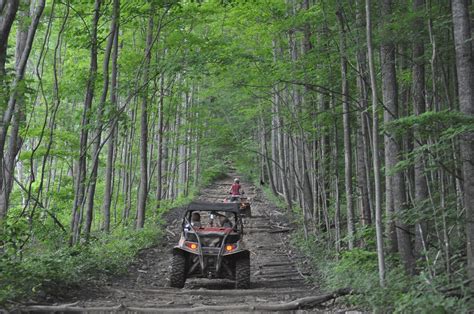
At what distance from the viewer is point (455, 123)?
19.3 feet

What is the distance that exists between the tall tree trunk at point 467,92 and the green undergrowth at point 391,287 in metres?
0.50

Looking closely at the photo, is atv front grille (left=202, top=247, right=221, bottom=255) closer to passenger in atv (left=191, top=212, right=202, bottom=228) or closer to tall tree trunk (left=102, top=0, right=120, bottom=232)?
passenger in atv (left=191, top=212, right=202, bottom=228)

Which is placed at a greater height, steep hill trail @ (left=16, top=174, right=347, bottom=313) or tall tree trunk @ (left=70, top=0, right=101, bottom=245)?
tall tree trunk @ (left=70, top=0, right=101, bottom=245)

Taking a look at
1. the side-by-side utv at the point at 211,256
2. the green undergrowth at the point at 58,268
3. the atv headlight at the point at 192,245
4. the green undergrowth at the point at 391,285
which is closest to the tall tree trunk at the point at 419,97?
the green undergrowth at the point at 391,285

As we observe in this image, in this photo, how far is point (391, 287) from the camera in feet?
21.6

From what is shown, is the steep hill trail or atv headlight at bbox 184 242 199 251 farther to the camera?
atv headlight at bbox 184 242 199 251

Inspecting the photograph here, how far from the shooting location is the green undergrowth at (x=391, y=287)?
17.9 ft

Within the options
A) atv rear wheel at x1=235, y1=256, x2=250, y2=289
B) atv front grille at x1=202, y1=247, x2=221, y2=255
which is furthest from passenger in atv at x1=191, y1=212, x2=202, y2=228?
atv rear wheel at x1=235, y1=256, x2=250, y2=289

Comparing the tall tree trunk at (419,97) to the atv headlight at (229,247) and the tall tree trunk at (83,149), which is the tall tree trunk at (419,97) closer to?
the atv headlight at (229,247)

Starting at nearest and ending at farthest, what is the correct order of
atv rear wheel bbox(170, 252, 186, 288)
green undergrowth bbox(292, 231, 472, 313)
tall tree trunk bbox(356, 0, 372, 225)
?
green undergrowth bbox(292, 231, 472, 313), tall tree trunk bbox(356, 0, 372, 225), atv rear wheel bbox(170, 252, 186, 288)

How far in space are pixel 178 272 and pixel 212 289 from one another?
802 mm

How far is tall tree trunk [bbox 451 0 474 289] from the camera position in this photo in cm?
589

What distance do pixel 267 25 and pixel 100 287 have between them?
26.6 feet

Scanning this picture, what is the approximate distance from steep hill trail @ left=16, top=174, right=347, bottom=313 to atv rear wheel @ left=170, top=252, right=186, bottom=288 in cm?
20
